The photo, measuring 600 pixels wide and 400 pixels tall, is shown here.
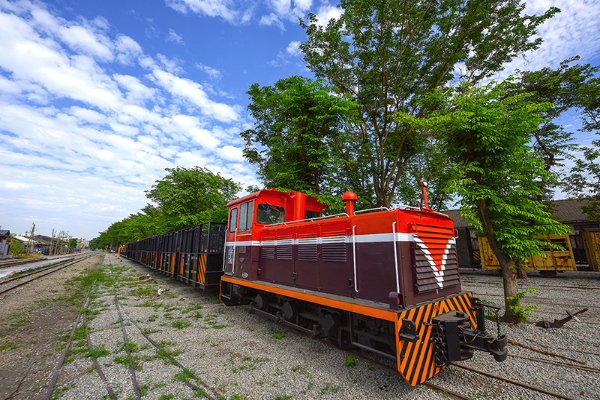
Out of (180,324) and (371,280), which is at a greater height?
(371,280)

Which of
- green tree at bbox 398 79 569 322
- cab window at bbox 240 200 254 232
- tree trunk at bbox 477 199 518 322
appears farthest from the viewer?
cab window at bbox 240 200 254 232

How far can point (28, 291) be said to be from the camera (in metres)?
11.7

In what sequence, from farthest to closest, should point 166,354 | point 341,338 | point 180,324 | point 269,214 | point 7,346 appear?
point 269,214
point 180,324
point 7,346
point 166,354
point 341,338

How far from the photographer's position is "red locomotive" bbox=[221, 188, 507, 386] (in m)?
3.32

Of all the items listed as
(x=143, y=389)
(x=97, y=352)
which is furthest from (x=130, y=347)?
(x=143, y=389)

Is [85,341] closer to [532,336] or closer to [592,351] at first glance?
[532,336]

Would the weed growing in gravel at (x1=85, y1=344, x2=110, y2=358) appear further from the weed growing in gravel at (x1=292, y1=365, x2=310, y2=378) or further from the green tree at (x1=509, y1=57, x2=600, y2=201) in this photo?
the green tree at (x1=509, y1=57, x2=600, y2=201)

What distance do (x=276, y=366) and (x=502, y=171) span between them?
6.36 metres

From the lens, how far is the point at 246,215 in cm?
705

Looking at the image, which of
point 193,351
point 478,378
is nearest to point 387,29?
→ point 478,378

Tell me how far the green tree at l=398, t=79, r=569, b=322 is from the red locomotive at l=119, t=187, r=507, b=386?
2.09 m

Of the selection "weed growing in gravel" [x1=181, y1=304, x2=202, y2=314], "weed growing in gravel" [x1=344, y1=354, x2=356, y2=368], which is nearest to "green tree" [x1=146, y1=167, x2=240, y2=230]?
"weed growing in gravel" [x1=181, y1=304, x2=202, y2=314]

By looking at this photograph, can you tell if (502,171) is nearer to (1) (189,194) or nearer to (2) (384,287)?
(2) (384,287)

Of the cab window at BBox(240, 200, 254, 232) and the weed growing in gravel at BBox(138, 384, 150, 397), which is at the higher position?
the cab window at BBox(240, 200, 254, 232)
